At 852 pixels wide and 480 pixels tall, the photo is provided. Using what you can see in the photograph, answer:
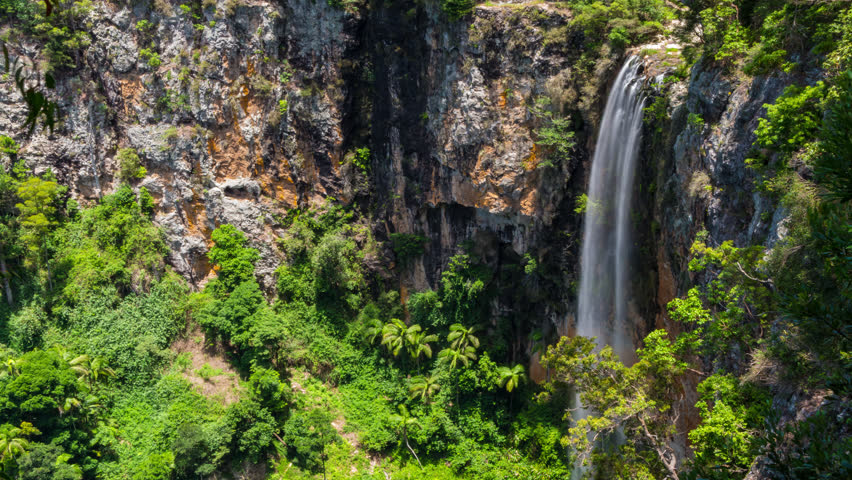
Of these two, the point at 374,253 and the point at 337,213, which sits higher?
the point at 337,213

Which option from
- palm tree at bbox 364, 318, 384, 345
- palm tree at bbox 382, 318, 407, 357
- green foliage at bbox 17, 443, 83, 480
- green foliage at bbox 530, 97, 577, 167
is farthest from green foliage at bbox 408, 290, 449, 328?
green foliage at bbox 17, 443, 83, 480

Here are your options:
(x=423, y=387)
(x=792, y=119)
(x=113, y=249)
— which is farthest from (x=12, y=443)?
(x=792, y=119)

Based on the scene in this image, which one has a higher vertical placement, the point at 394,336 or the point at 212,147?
the point at 212,147

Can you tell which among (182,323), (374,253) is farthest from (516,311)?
(182,323)

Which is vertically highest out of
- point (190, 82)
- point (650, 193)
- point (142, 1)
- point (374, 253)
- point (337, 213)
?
point (142, 1)

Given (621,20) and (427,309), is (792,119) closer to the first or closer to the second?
(621,20)

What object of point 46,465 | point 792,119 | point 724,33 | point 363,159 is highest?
point 724,33

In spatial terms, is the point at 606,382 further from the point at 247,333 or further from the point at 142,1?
the point at 142,1

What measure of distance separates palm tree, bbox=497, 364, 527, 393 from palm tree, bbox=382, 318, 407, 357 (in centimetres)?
419

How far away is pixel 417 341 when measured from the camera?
2275 cm

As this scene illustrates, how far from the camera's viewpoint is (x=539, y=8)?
62.6ft

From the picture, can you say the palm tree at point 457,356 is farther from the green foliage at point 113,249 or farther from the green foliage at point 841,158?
the green foliage at point 841,158

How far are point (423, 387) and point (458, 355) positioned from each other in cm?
204

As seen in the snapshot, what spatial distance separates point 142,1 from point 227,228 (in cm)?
1122
